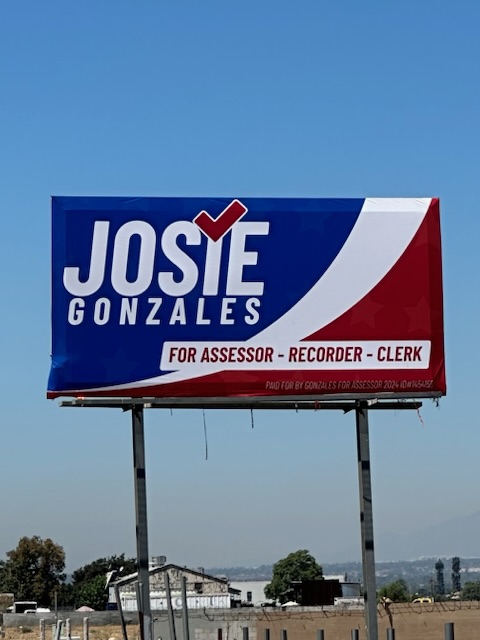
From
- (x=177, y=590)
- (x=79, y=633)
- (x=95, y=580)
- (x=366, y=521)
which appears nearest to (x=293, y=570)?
(x=95, y=580)

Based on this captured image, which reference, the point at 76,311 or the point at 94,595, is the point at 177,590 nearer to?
the point at 94,595

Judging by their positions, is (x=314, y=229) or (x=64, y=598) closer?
(x=314, y=229)

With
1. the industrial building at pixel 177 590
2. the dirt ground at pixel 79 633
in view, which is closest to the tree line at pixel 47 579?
the industrial building at pixel 177 590

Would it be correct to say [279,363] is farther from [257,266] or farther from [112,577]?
A: [112,577]

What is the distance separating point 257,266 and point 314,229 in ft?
3.44

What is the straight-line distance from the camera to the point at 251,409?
20672 millimetres

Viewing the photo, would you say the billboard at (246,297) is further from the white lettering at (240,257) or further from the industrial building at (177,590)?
the industrial building at (177,590)

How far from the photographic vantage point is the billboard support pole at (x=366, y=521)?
67.2 ft

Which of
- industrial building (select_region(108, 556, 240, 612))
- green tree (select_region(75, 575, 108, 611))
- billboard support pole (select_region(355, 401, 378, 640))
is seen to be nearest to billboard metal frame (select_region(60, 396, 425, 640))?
billboard support pole (select_region(355, 401, 378, 640))

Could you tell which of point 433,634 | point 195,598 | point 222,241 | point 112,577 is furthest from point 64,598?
point 222,241

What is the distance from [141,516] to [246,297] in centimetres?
366

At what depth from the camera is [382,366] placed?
2056 cm

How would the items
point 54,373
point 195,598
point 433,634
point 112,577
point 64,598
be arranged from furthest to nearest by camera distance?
A: point 64,598 < point 195,598 < point 433,634 < point 112,577 < point 54,373

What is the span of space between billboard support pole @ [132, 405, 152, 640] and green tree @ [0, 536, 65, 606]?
116 meters
